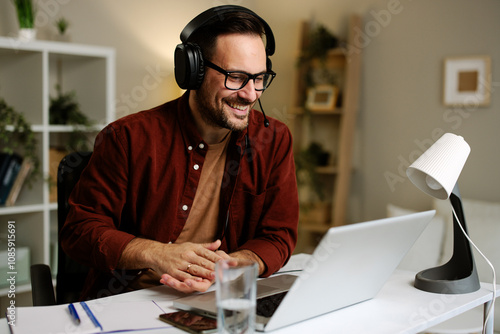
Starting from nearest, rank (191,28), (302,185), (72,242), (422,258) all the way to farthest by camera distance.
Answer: (72,242)
(191,28)
(422,258)
(302,185)

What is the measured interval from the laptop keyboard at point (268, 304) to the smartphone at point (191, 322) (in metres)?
0.09

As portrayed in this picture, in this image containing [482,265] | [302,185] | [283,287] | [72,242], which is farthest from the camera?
[302,185]

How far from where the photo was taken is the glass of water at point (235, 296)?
32.5 inches

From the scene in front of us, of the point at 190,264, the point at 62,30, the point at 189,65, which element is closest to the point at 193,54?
the point at 189,65

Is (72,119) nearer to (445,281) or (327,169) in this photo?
(327,169)

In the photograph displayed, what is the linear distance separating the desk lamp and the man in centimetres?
41

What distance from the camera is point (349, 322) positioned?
1062 millimetres

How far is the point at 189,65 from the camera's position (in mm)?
1515

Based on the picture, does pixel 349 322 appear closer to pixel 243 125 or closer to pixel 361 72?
pixel 243 125

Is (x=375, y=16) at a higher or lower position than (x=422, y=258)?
higher

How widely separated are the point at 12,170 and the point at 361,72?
2.34m

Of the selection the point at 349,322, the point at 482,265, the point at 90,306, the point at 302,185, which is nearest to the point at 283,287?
the point at 349,322

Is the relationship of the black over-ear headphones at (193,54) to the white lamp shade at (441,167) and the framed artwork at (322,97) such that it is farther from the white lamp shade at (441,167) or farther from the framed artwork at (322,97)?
the framed artwork at (322,97)

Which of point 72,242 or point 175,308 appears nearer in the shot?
point 175,308
